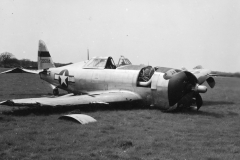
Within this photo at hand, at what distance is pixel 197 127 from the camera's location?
7.76m

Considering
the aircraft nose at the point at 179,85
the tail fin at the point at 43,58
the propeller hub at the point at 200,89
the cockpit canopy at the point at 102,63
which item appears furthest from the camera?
the tail fin at the point at 43,58

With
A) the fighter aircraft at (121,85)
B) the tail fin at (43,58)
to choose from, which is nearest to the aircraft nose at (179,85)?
the fighter aircraft at (121,85)

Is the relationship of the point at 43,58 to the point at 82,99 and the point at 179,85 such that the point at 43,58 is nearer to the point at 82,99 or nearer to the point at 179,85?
the point at 82,99

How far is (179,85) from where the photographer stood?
1006 cm

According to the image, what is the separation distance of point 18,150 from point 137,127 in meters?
3.45

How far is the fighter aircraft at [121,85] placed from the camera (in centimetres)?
1013

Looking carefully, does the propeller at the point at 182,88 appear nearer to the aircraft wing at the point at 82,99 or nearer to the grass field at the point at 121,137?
the grass field at the point at 121,137

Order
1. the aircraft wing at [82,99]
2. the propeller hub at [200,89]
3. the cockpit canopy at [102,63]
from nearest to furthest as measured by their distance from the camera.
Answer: the aircraft wing at [82,99]
the propeller hub at [200,89]
the cockpit canopy at [102,63]

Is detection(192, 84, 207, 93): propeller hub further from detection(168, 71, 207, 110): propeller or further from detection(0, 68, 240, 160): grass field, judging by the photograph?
detection(0, 68, 240, 160): grass field

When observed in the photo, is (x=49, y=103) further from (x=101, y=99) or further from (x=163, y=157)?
(x=163, y=157)

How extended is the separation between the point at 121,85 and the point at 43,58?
8.99m

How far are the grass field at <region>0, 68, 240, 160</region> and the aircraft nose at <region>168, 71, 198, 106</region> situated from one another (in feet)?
3.30

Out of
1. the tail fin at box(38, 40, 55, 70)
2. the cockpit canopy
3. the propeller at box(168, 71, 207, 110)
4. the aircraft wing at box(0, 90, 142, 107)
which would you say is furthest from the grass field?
the tail fin at box(38, 40, 55, 70)

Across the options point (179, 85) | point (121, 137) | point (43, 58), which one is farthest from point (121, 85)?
point (43, 58)
